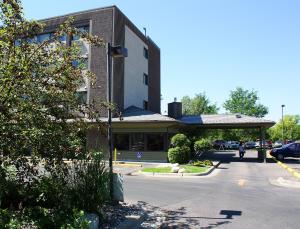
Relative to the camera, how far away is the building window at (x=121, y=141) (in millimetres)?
29812

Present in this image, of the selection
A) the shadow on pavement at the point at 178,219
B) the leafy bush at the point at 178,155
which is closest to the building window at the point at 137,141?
the leafy bush at the point at 178,155

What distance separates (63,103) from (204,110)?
243ft

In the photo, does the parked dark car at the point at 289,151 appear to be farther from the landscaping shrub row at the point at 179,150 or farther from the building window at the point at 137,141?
the building window at the point at 137,141

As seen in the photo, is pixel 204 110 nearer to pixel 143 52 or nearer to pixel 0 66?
pixel 143 52

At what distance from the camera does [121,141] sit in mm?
30062

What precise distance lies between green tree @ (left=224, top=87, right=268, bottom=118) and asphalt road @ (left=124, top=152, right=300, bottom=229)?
69.6 metres

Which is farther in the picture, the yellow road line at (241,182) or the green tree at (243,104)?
the green tree at (243,104)

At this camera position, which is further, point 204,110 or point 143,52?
point 204,110

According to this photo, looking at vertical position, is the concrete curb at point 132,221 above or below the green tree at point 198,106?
below

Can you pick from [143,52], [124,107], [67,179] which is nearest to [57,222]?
[67,179]

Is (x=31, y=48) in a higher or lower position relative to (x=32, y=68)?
higher

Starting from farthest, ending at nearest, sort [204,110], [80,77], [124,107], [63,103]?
[204,110], [124,107], [80,77], [63,103]

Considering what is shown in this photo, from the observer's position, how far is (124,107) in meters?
31.8

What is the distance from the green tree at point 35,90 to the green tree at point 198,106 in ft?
235
